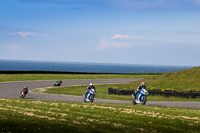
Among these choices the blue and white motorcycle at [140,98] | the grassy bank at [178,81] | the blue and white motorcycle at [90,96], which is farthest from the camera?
the grassy bank at [178,81]

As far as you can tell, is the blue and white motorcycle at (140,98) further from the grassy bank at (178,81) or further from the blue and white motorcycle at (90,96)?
the grassy bank at (178,81)

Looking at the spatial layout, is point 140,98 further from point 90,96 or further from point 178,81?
point 178,81

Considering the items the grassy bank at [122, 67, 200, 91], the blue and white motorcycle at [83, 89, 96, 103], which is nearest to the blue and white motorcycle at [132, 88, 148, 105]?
the blue and white motorcycle at [83, 89, 96, 103]

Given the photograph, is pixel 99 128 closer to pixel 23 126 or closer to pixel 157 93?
pixel 23 126

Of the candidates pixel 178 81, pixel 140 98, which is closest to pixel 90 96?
pixel 140 98

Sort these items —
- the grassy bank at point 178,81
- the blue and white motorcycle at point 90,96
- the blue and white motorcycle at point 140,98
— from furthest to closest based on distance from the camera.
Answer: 1. the grassy bank at point 178,81
2. the blue and white motorcycle at point 90,96
3. the blue and white motorcycle at point 140,98

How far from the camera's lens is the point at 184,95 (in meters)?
27.4

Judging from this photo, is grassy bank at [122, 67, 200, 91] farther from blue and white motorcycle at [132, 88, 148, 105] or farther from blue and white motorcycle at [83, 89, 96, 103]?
blue and white motorcycle at [83, 89, 96, 103]

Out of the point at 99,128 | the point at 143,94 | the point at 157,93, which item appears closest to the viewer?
the point at 99,128

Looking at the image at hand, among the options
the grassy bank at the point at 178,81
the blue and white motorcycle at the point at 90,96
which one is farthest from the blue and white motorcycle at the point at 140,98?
the grassy bank at the point at 178,81

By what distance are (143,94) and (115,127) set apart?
9794 mm

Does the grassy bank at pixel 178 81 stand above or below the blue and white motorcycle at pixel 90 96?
above

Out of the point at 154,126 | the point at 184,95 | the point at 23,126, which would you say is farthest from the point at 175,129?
the point at 184,95

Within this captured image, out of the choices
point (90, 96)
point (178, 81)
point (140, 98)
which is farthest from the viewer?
point (178, 81)
